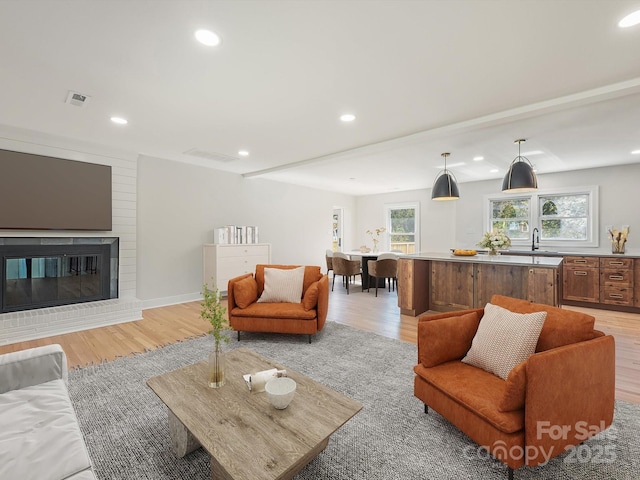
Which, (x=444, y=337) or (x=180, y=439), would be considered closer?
(x=180, y=439)

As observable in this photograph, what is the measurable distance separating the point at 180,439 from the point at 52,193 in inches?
156

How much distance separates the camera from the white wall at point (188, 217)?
16.5ft

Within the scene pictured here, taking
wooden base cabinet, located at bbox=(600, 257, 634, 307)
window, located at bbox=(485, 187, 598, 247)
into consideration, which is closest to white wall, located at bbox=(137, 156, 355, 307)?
window, located at bbox=(485, 187, 598, 247)

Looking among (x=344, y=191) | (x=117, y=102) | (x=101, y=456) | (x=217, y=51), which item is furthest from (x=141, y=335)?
(x=344, y=191)

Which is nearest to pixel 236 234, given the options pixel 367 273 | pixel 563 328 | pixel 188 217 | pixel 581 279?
pixel 188 217

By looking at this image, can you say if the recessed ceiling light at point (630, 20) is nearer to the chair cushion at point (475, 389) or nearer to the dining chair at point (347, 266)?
the chair cushion at point (475, 389)

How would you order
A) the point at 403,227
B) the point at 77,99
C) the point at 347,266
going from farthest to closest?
the point at 403,227, the point at 347,266, the point at 77,99

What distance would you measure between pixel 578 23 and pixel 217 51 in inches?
91.3

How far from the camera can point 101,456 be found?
1709 millimetres

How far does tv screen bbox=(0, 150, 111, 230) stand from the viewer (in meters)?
3.71

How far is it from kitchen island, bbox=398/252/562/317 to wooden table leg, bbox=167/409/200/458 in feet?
11.7

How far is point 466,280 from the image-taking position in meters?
4.50

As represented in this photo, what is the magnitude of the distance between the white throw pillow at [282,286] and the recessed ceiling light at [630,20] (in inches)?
133

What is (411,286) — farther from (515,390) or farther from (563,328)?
(515,390)
